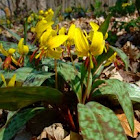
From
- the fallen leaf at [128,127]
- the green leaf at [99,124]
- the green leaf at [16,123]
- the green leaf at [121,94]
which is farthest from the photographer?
the fallen leaf at [128,127]

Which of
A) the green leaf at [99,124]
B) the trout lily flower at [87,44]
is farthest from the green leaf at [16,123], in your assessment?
the trout lily flower at [87,44]

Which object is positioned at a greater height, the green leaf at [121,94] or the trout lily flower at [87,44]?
the trout lily flower at [87,44]

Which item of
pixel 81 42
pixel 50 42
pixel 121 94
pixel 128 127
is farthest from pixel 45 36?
pixel 128 127

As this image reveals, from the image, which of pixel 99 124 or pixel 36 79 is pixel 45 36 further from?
pixel 99 124

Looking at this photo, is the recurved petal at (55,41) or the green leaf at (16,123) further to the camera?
the green leaf at (16,123)

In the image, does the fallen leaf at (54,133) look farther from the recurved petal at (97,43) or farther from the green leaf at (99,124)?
the recurved petal at (97,43)

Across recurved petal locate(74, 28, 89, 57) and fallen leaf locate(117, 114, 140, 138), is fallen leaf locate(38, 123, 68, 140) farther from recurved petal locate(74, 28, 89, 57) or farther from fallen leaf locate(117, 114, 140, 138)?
recurved petal locate(74, 28, 89, 57)
